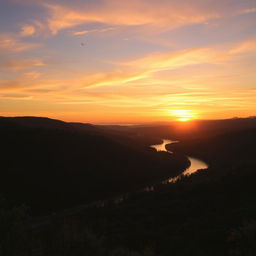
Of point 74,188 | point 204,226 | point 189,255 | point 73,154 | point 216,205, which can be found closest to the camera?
point 189,255

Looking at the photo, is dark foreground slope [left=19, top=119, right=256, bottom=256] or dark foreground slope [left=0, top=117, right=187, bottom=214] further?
dark foreground slope [left=0, top=117, right=187, bottom=214]

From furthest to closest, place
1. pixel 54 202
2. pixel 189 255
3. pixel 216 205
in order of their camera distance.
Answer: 1. pixel 54 202
2. pixel 216 205
3. pixel 189 255

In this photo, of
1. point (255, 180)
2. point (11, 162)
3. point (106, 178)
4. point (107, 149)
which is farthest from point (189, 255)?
point (107, 149)

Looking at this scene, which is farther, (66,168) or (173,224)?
(66,168)

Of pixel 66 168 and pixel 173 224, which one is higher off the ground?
pixel 66 168

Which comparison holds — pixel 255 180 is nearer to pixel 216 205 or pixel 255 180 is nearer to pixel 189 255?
pixel 216 205

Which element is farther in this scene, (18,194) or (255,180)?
(18,194)

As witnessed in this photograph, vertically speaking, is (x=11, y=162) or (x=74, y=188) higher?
(x=11, y=162)

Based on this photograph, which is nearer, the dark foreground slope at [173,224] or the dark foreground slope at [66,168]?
the dark foreground slope at [173,224]
